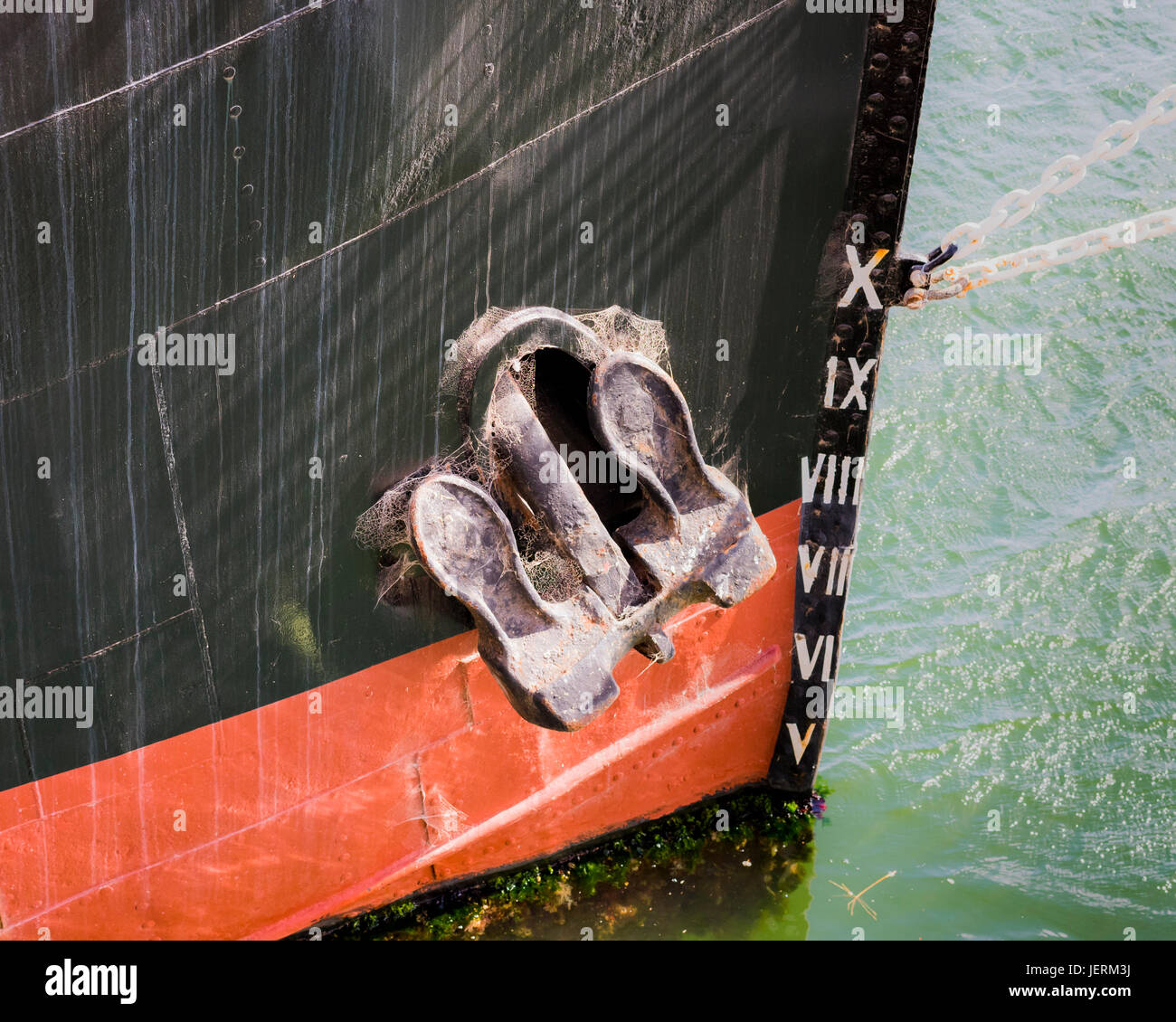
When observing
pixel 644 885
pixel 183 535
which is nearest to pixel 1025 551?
pixel 644 885

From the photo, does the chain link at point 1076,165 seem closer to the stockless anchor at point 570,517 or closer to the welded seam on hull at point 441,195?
the welded seam on hull at point 441,195

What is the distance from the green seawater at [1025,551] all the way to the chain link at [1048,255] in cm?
252

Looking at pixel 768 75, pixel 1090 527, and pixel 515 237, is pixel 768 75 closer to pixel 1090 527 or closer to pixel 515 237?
pixel 515 237

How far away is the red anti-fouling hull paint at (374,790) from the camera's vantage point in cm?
331

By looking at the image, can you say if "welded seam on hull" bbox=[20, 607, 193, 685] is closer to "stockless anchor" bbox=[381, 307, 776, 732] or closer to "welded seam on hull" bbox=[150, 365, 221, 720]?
"welded seam on hull" bbox=[150, 365, 221, 720]

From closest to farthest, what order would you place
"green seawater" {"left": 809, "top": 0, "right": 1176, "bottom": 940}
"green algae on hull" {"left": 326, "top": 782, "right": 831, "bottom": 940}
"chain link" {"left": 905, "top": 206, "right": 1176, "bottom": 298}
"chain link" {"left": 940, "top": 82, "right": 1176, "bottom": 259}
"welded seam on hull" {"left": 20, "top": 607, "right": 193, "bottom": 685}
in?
"welded seam on hull" {"left": 20, "top": 607, "right": 193, "bottom": 685} → "chain link" {"left": 940, "top": 82, "right": 1176, "bottom": 259} → "chain link" {"left": 905, "top": 206, "right": 1176, "bottom": 298} → "green algae on hull" {"left": 326, "top": 782, "right": 831, "bottom": 940} → "green seawater" {"left": 809, "top": 0, "right": 1176, "bottom": 940}

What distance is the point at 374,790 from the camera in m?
3.74

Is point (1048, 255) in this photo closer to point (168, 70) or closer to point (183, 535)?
point (168, 70)

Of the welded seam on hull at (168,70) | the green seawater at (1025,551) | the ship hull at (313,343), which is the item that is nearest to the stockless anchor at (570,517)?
the ship hull at (313,343)

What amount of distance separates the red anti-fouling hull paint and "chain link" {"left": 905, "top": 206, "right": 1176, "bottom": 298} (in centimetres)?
99

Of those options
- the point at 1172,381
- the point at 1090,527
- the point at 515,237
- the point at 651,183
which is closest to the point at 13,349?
the point at 515,237

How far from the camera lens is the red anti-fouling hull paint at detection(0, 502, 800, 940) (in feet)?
10.9

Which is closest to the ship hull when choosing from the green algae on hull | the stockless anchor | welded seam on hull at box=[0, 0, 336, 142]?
welded seam on hull at box=[0, 0, 336, 142]

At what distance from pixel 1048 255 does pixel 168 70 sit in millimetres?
2516
